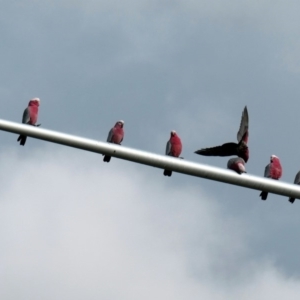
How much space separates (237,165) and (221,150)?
1.09 m

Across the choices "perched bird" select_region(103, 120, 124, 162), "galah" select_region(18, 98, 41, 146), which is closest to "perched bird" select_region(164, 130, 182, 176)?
"perched bird" select_region(103, 120, 124, 162)

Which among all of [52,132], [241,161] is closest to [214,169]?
[241,161]

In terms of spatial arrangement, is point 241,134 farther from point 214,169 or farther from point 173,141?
point 214,169

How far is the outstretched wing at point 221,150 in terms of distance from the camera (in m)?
13.7

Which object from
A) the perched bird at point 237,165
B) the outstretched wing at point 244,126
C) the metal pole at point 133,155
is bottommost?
the metal pole at point 133,155

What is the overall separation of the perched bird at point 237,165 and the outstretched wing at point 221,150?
0.45 m

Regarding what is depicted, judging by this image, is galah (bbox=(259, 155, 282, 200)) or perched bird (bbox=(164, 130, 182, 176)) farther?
galah (bbox=(259, 155, 282, 200))

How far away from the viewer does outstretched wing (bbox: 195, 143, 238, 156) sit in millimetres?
13695

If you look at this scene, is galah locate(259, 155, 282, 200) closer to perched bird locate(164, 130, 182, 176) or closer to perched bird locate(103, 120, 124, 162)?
perched bird locate(164, 130, 182, 176)

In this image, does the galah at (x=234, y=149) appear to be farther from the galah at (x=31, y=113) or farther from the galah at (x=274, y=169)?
the galah at (x=31, y=113)

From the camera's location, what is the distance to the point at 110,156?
12.2 meters

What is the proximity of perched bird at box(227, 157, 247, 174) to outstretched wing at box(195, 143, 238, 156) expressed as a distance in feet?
1.47

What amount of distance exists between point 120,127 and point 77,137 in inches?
145

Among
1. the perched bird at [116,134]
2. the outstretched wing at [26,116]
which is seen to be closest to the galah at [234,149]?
the perched bird at [116,134]
